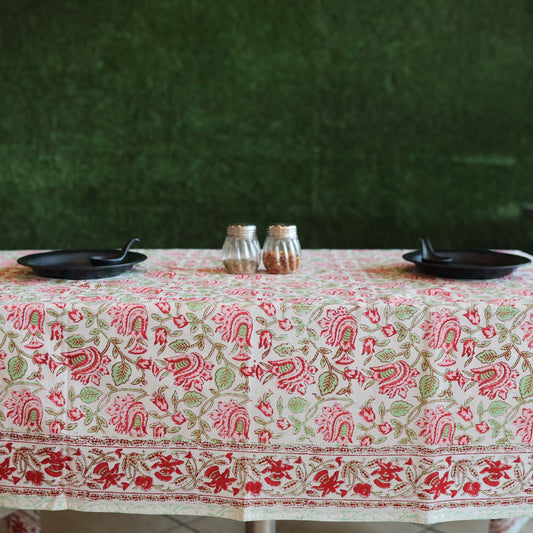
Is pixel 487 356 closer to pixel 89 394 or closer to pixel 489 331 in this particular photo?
pixel 489 331

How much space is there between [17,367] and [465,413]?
0.83 metres

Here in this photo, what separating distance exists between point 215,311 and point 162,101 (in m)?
1.60

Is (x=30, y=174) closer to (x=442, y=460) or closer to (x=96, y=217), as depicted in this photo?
(x=96, y=217)

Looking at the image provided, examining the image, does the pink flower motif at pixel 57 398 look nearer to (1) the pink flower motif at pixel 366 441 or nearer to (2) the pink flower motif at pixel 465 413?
(1) the pink flower motif at pixel 366 441

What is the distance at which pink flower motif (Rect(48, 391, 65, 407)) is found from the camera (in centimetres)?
98

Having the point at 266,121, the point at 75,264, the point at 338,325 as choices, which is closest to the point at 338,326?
the point at 338,325

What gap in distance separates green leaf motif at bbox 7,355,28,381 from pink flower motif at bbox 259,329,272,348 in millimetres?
435

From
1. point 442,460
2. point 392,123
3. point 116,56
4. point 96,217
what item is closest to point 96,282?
point 442,460

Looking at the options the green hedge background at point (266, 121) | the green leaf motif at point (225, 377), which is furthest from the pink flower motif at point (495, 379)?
the green hedge background at point (266, 121)

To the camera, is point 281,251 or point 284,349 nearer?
point 284,349

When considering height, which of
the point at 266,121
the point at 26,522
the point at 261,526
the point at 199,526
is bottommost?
the point at 199,526

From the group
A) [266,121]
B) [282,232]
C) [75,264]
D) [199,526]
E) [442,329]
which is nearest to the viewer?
[442,329]

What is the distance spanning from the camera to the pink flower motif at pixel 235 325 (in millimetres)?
972

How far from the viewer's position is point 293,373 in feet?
3.22
